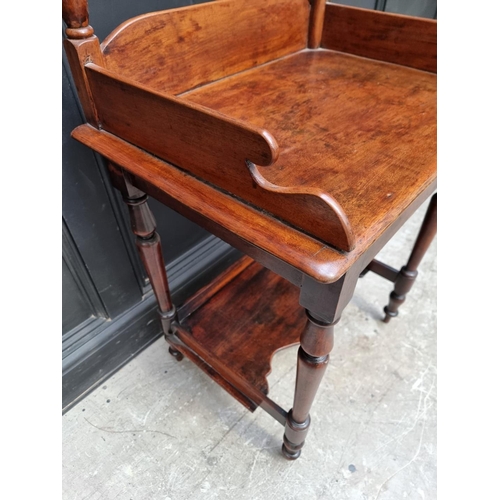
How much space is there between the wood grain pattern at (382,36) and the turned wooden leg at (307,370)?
68 cm

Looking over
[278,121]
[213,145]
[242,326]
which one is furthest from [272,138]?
[242,326]

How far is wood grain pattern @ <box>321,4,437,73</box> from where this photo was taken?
0.86m

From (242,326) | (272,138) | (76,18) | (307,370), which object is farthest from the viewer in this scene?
(242,326)

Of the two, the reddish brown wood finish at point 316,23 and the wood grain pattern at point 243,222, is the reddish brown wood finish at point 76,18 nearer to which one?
the wood grain pattern at point 243,222

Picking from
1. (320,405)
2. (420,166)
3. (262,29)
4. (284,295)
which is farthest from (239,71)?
(320,405)

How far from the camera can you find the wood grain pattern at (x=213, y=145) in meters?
0.44

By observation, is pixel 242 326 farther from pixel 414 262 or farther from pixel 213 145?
pixel 213 145

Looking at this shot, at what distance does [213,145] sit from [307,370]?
0.42 m

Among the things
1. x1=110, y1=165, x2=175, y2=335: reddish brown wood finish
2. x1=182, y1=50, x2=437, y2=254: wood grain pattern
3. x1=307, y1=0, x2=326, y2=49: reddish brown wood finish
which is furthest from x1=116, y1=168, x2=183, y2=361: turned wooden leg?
x1=307, y1=0, x2=326, y2=49: reddish brown wood finish

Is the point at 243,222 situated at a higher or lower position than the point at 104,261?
higher

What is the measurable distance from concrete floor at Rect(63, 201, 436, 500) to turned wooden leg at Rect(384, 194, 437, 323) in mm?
100

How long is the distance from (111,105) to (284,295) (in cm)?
79

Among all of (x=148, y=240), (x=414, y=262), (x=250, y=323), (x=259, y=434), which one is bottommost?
(x=259, y=434)

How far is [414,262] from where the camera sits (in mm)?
1159
